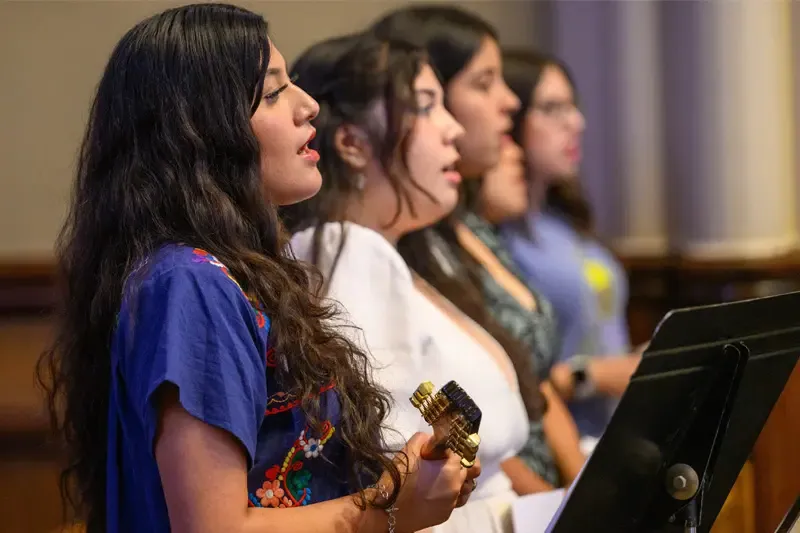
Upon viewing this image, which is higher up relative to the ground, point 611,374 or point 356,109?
point 356,109

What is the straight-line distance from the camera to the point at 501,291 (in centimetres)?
246

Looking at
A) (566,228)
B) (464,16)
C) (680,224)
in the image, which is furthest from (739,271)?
(464,16)

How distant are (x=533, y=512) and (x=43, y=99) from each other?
6.97ft

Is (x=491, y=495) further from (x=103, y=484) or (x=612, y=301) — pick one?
(x=612, y=301)

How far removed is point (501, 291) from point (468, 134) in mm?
372

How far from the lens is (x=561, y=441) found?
257 cm

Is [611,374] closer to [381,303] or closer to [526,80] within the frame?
[526,80]

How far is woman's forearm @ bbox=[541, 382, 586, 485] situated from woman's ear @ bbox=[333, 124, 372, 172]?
828mm

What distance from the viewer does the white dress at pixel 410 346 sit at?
1.82m

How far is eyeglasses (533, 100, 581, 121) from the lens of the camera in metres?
3.11

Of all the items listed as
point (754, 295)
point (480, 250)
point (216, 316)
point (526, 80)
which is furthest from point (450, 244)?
point (754, 295)

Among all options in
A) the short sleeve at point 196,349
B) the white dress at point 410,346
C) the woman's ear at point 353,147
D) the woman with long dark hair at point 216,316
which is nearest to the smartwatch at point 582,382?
the white dress at point 410,346

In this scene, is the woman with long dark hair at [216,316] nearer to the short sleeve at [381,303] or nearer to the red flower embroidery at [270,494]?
the red flower embroidery at [270,494]

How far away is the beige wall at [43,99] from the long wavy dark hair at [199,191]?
179 cm
